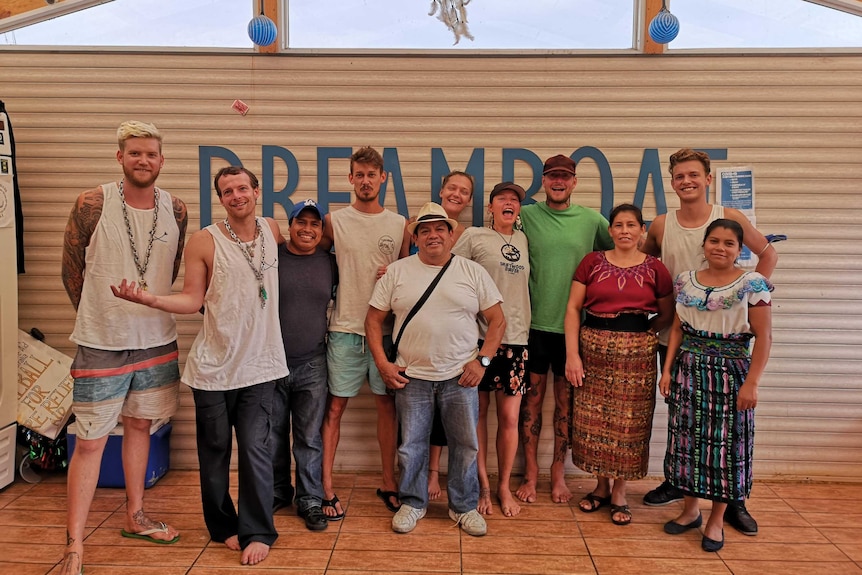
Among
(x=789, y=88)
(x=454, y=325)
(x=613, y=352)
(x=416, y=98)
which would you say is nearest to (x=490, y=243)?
(x=454, y=325)

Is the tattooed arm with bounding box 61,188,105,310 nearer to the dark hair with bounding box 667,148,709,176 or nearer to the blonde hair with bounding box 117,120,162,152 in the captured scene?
the blonde hair with bounding box 117,120,162,152

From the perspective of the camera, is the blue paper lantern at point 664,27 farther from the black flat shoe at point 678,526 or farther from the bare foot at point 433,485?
the bare foot at point 433,485

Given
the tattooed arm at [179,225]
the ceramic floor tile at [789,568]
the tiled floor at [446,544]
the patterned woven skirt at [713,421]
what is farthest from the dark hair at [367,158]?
the ceramic floor tile at [789,568]

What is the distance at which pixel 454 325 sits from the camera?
2818 mm

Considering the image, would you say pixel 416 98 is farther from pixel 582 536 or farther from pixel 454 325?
pixel 582 536

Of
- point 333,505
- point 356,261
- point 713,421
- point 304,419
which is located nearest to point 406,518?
point 333,505

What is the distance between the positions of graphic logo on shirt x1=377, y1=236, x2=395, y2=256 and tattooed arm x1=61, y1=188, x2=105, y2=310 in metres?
1.35

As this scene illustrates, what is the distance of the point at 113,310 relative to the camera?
2613 millimetres

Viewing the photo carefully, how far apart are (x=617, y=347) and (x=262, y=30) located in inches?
111

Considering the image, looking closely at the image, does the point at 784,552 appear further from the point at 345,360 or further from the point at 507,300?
the point at 345,360

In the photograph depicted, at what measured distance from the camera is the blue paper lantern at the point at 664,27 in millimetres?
3381

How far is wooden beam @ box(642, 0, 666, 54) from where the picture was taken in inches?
141

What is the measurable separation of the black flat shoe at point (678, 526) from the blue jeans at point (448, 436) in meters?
1.01

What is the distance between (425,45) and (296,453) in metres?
2.65
